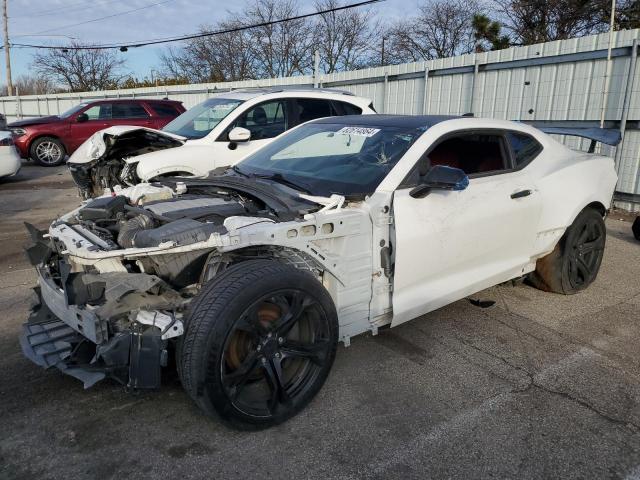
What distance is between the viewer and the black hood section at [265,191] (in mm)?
3042

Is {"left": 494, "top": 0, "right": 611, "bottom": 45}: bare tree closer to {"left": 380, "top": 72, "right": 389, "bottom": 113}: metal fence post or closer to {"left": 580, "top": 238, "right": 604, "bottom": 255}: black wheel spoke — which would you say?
{"left": 380, "top": 72, "right": 389, "bottom": 113}: metal fence post

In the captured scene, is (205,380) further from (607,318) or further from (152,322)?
(607,318)

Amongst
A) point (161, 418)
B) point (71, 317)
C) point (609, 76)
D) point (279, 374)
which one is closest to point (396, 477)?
point (279, 374)

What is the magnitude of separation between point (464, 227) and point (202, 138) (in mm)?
Answer: 4374

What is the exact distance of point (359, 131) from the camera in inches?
153

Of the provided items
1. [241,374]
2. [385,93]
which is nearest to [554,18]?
[385,93]

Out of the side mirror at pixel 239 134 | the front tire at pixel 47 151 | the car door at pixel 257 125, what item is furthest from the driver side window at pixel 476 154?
the front tire at pixel 47 151

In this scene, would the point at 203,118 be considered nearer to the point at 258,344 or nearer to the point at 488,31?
the point at 258,344

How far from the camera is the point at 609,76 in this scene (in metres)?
8.40

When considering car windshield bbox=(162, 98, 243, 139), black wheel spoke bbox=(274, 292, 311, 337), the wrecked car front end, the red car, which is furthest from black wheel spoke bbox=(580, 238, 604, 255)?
the red car

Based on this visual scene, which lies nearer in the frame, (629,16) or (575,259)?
(575,259)

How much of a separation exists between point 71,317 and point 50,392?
0.73m

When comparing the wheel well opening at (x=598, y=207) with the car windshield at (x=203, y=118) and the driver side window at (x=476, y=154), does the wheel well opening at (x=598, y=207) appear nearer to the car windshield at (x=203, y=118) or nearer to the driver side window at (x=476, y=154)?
the driver side window at (x=476, y=154)

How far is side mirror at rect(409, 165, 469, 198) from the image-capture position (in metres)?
3.13
